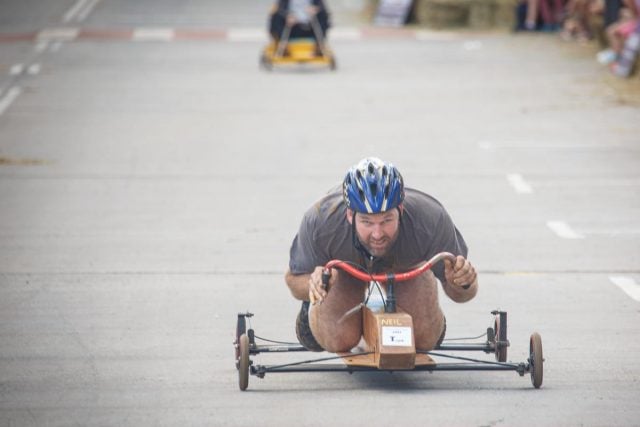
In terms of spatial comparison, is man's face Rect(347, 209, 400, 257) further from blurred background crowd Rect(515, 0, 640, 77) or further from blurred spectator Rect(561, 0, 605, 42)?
blurred spectator Rect(561, 0, 605, 42)

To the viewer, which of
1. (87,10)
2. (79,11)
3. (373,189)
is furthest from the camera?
(87,10)

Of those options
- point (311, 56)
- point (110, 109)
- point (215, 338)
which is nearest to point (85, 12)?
point (311, 56)

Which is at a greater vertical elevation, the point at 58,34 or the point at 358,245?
the point at 358,245

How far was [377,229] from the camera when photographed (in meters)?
7.21

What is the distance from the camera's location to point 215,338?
923 centimetres

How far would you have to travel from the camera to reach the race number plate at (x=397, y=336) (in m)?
7.20

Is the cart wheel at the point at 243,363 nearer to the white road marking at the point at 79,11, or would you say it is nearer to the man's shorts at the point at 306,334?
the man's shorts at the point at 306,334

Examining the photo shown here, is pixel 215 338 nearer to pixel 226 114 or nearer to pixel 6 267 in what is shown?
pixel 6 267

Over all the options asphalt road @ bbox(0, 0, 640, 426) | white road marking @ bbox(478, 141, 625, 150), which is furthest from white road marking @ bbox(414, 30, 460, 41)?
white road marking @ bbox(478, 141, 625, 150)

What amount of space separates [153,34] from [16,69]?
6.03 m

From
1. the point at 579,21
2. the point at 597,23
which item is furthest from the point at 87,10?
the point at 597,23

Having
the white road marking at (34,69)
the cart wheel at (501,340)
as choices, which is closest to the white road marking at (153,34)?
the white road marking at (34,69)

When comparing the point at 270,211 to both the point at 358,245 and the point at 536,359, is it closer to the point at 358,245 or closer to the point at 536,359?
the point at 358,245

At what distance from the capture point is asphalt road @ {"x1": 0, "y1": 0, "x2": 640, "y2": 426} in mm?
7723
